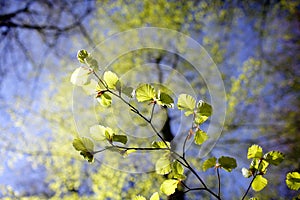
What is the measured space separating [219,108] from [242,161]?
1526mm

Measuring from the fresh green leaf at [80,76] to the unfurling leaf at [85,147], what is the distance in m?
0.07

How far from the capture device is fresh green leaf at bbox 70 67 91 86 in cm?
37

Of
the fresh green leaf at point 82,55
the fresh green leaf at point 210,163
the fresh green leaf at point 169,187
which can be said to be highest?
the fresh green leaf at point 82,55

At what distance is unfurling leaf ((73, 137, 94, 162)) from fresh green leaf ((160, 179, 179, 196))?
10 cm

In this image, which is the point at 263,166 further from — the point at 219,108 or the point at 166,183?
the point at 219,108

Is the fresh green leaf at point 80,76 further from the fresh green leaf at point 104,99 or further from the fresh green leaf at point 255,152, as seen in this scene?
the fresh green leaf at point 255,152

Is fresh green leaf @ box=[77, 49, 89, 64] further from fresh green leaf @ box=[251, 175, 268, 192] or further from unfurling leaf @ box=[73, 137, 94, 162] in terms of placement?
fresh green leaf @ box=[251, 175, 268, 192]

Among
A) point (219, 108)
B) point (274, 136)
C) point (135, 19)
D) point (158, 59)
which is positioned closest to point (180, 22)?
point (135, 19)

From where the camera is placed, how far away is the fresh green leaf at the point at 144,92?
0.36 metres

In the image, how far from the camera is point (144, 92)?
1.19 feet

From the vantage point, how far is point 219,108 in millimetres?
806

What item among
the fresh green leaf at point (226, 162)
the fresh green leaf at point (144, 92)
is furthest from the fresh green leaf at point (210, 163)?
the fresh green leaf at point (144, 92)

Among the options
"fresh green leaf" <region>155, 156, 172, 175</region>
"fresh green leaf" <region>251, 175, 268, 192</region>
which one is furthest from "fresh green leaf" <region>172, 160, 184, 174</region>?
"fresh green leaf" <region>251, 175, 268, 192</region>

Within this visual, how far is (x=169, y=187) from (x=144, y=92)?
0.13 m
